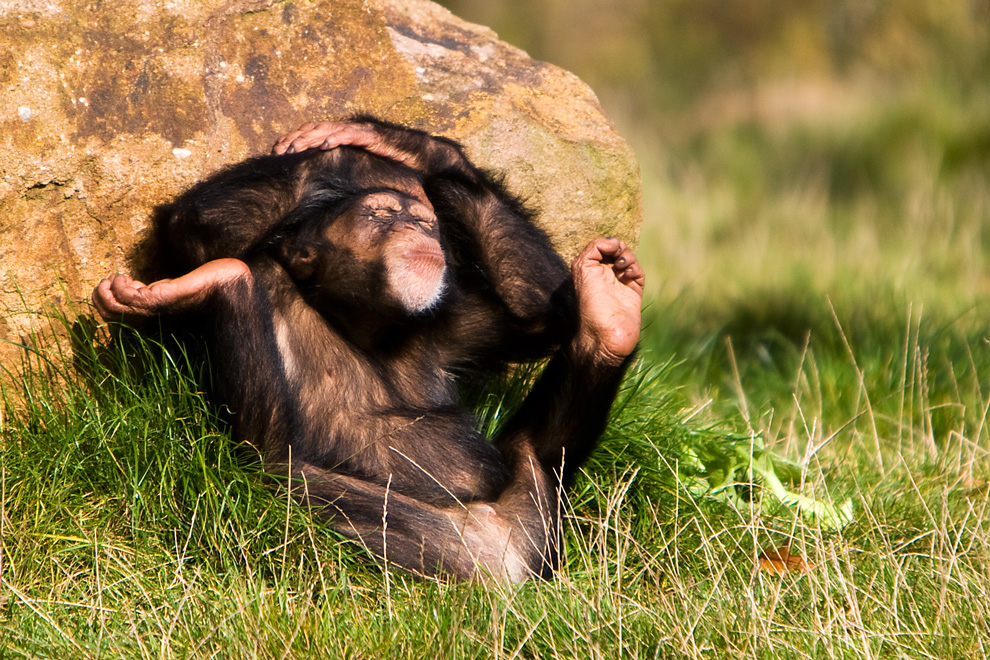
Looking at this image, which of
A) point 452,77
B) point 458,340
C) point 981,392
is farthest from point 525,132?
point 981,392

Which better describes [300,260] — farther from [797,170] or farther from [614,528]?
[797,170]

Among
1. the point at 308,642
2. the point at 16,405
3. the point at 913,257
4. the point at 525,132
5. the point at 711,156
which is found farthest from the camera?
the point at 711,156

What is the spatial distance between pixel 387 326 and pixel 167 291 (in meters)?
0.71

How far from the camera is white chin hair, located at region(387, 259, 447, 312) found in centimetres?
313

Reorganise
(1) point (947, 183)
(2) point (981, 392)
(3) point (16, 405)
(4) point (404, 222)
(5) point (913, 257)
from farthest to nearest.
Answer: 1. (1) point (947, 183)
2. (5) point (913, 257)
3. (2) point (981, 392)
4. (3) point (16, 405)
5. (4) point (404, 222)

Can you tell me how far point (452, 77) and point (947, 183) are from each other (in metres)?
6.55

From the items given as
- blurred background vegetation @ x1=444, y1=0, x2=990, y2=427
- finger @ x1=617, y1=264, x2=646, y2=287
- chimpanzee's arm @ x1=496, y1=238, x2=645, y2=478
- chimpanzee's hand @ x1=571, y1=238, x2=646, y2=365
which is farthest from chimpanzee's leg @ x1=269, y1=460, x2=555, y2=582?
blurred background vegetation @ x1=444, y1=0, x2=990, y2=427

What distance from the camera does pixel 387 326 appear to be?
332 centimetres

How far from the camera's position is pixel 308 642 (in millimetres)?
2611

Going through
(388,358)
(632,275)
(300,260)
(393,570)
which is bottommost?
(393,570)

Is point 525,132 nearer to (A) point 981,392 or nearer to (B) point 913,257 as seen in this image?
(A) point 981,392

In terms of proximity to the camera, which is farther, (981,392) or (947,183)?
(947,183)

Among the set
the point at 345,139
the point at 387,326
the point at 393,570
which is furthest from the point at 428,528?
the point at 345,139

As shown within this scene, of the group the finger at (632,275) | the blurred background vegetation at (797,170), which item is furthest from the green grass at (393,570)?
the blurred background vegetation at (797,170)
